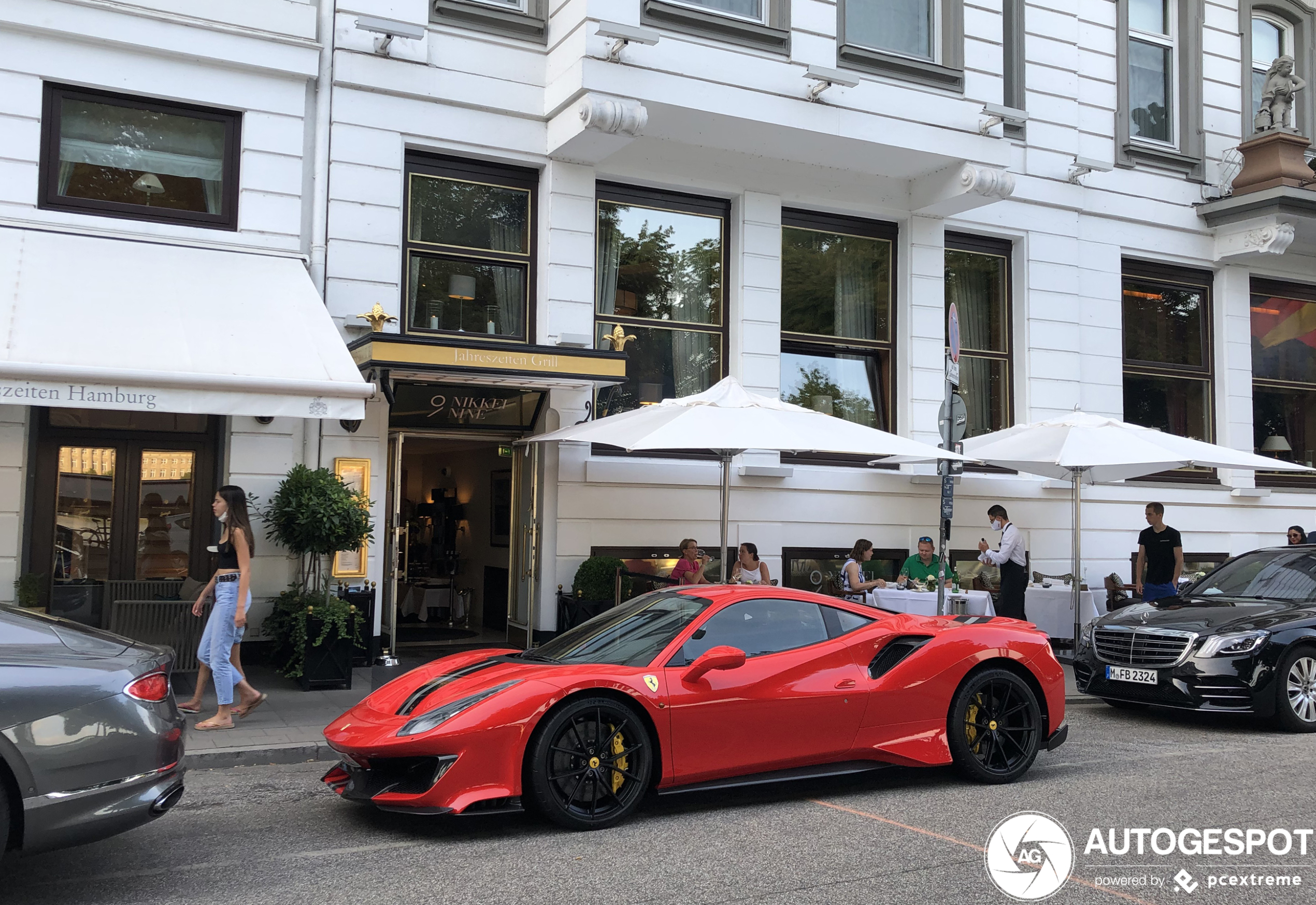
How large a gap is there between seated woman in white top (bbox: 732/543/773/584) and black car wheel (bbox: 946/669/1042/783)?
4.84 meters

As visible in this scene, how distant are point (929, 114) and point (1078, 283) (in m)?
4.19

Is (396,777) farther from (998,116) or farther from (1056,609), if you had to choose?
(998,116)

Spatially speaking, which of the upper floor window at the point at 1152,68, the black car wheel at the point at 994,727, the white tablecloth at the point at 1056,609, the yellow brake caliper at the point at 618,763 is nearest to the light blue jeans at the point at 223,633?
the yellow brake caliper at the point at 618,763

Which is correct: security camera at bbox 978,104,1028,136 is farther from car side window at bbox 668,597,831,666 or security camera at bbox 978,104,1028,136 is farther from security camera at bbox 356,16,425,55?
car side window at bbox 668,597,831,666

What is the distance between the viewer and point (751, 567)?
480 inches

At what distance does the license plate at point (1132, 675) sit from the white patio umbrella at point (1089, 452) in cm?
279

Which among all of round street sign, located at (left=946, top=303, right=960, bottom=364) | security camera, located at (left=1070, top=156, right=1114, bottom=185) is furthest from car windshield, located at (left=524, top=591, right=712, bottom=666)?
security camera, located at (left=1070, top=156, right=1114, bottom=185)

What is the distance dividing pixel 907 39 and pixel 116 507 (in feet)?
36.2

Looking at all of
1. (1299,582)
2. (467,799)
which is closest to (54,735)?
(467,799)

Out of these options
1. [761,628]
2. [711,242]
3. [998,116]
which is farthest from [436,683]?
[998,116]

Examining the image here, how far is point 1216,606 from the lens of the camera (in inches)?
404

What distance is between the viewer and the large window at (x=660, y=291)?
13.4 meters

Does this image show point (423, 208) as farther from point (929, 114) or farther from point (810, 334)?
point (929, 114)

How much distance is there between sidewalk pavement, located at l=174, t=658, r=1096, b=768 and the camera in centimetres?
776
